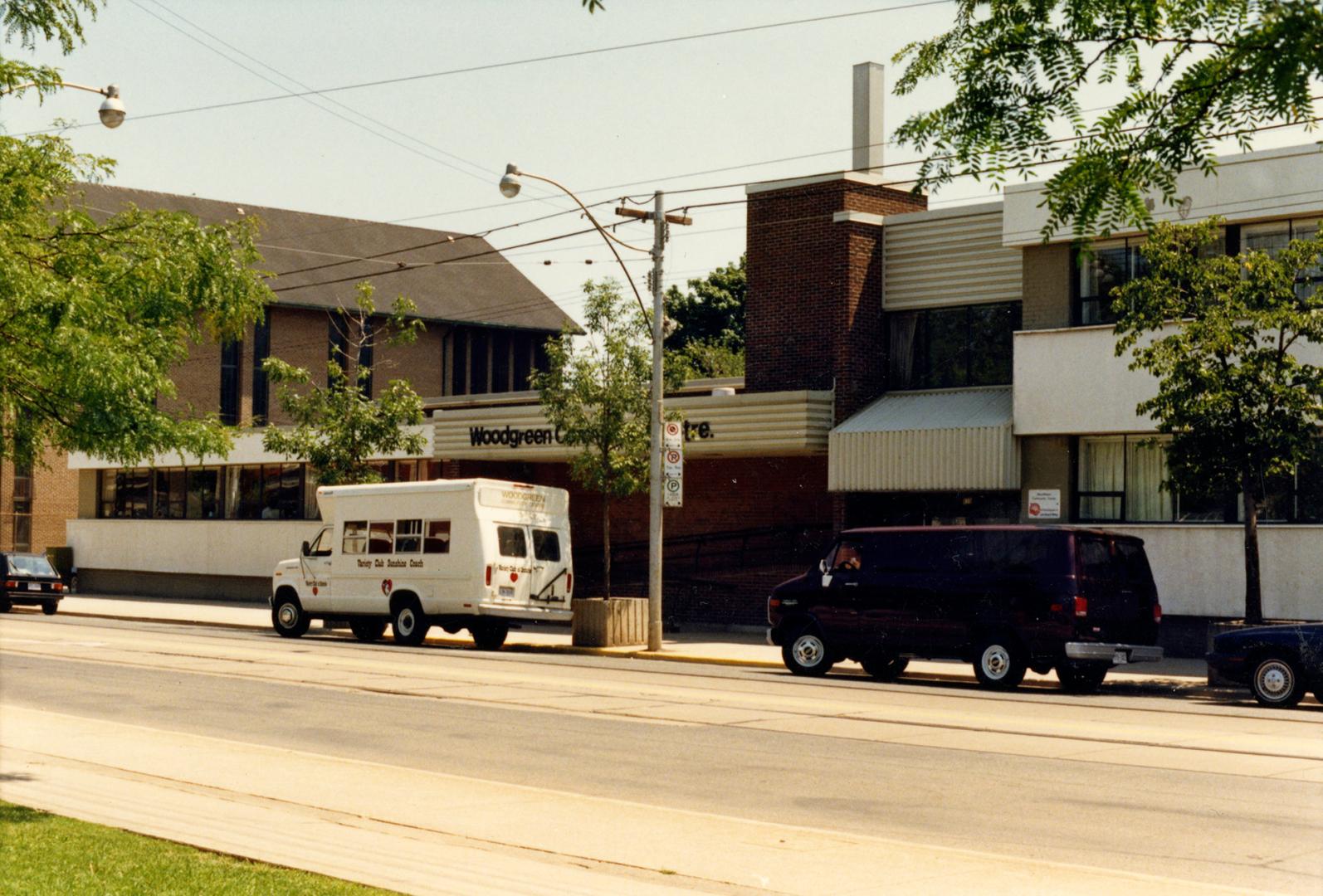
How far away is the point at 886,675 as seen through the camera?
23.7 meters

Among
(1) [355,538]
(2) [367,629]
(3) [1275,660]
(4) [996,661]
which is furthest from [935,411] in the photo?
(2) [367,629]

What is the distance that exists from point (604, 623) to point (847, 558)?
7279mm

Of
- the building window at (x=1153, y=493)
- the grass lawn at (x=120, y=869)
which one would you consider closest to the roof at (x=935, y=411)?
the building window at (x=1153, y=493)

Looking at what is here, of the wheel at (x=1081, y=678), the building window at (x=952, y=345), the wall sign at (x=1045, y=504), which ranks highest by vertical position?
the building window at (x=952, y=345)

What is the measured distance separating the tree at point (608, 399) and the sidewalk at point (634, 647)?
2275mm

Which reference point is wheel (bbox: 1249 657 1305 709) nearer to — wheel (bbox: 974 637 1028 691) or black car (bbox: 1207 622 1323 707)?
black car (bbox: 1207 622 1323 707)

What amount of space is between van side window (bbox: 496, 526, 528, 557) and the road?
7788 mm

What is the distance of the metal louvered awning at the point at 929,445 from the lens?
1138 inches

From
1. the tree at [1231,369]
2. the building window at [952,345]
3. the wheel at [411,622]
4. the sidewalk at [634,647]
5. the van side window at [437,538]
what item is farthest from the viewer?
the building window at [952,345]

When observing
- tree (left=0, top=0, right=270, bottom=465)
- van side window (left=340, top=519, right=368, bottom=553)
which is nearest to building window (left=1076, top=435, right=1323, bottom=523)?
van side window (left=340, top=519, right=368, bottom=553)

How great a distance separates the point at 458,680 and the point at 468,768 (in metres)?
8.33

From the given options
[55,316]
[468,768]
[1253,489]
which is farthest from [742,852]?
[1253,489]

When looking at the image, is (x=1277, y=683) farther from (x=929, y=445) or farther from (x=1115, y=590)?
(x=929, y=445)

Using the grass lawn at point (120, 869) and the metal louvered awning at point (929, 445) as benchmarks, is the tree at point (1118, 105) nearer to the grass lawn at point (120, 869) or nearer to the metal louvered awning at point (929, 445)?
the grass lawn at point (120, 869)
